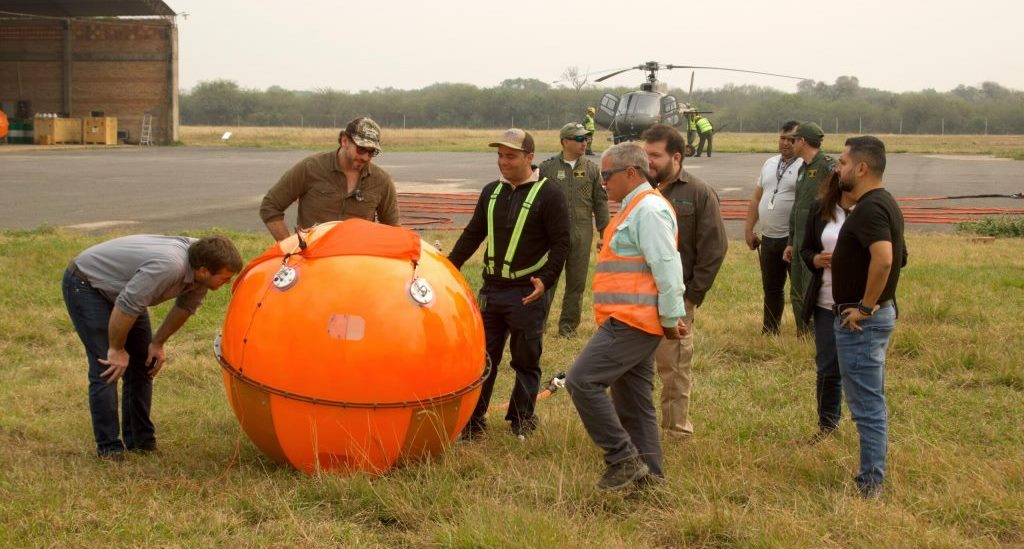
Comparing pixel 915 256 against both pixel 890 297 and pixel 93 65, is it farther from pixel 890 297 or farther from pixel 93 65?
pixel 93 65

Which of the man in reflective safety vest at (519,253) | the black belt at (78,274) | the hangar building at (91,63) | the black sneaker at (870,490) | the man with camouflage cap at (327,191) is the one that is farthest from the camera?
the hangar building at (91,63)

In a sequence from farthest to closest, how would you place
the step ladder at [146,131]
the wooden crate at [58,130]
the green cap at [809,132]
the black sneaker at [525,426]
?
the step ladder at [146,131] → the wooden crate at [58,130] → the green cap at [809,132] → the black sneaker at [525,426]

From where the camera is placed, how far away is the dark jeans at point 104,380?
18.7 ft

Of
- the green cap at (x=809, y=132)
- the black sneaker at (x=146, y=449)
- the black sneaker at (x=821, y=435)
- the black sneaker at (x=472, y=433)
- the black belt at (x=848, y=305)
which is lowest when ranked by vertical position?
the black sneaker at (x=146, y=449)

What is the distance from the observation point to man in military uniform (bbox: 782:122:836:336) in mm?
7879

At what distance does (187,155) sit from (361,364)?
36.3m

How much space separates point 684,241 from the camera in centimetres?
616

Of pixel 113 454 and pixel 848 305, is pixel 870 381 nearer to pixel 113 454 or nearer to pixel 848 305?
pixel 848 305

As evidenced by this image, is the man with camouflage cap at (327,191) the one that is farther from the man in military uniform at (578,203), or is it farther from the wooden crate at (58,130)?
the wooden crate at (58,130)

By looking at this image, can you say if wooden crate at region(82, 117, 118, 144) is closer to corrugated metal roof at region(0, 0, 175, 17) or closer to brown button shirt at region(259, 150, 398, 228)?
corrugated metal roof at region(0, 0, 175, 17)

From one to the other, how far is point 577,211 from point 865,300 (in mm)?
4382

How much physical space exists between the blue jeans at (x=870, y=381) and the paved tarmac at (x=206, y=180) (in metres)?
11.7

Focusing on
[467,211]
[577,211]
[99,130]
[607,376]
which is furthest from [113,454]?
[99,130]

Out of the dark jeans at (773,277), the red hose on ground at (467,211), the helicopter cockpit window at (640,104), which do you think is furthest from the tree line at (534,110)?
the dark jeans at (773,277)
